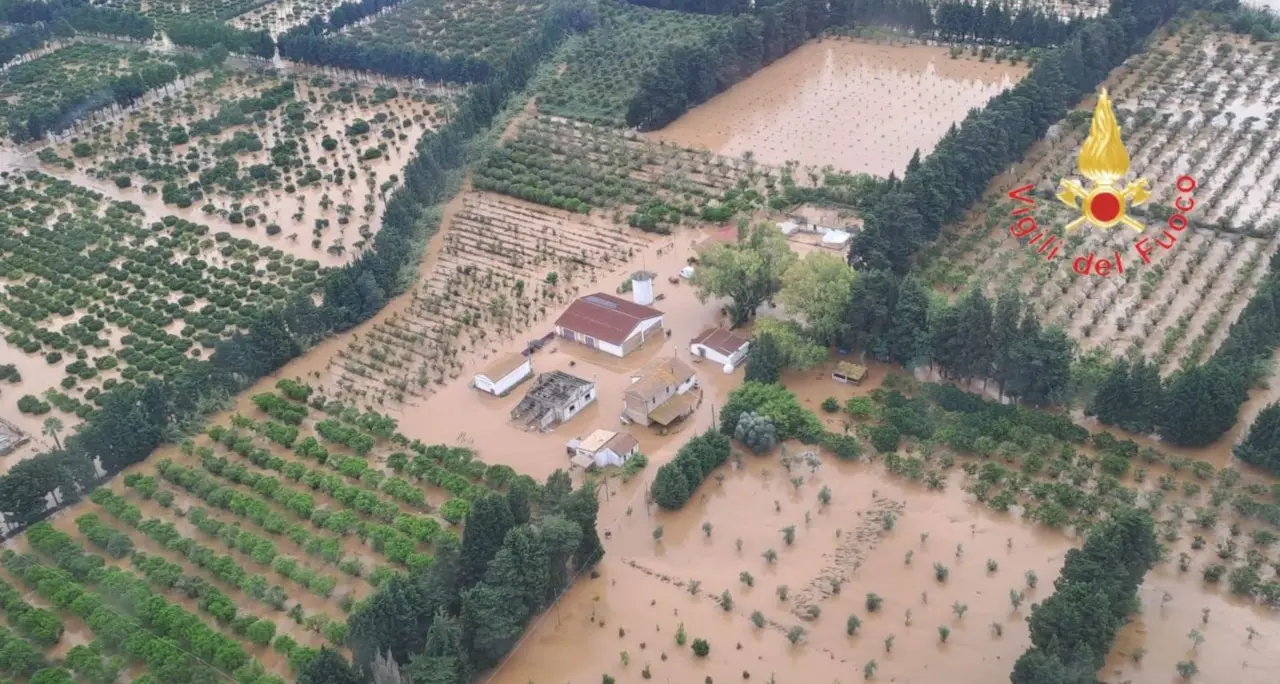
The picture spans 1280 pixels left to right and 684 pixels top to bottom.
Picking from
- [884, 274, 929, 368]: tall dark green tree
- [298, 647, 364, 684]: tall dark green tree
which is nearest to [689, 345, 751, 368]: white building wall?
[884, 274, 929, 368]: tall dark green tree

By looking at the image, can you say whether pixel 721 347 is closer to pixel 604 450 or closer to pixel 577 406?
pixel 577 406

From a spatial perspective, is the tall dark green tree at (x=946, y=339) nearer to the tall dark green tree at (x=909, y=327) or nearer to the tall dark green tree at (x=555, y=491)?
the tall dark green tree at (x=909, y=327)

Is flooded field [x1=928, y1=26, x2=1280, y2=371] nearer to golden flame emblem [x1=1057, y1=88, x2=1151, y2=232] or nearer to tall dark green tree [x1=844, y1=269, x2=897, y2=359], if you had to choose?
tall dark green tree [x1=844, y1=269, x2=897, y2=359]

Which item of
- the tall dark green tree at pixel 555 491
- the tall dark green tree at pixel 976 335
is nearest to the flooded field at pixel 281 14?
the tall dark green tree at pixel 555 491

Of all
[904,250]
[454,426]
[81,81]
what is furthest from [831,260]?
[81,81]

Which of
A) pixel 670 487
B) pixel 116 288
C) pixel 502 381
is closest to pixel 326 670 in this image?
pixel 670 487
